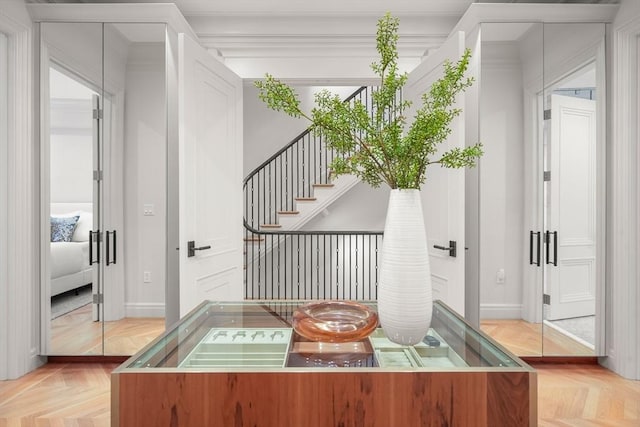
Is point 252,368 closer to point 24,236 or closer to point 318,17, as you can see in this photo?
point 24,236

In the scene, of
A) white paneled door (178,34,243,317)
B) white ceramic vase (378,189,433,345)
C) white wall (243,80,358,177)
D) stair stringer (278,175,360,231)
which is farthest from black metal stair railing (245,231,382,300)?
white ceramic vase (378,189,433,345)

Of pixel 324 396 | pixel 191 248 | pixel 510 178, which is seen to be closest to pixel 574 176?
pixel 510 178

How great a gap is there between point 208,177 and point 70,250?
3.69 ft

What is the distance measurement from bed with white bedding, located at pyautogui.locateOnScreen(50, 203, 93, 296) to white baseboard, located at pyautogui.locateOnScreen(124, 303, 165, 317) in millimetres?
333

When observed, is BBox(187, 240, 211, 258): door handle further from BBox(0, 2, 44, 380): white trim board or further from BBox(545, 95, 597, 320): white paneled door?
BBox(545, 95, 597, 320): white paneled door

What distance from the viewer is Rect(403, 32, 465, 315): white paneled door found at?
8.05 feet

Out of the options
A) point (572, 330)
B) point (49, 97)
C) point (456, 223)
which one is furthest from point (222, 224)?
point (572, 330)

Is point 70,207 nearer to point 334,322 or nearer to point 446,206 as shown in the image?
point 334,322

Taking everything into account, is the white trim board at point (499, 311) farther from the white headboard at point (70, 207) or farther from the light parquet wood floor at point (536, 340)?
the white headboard at point (70, 207)

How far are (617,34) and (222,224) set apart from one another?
3114 millimetres

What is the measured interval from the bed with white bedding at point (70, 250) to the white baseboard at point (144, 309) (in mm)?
333

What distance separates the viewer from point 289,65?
11.1ft

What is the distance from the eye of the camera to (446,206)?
2619 mm

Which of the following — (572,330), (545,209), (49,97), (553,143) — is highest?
(49,97)
